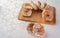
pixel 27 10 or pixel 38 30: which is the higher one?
pixel 27 10

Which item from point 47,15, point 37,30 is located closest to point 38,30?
point 37,30

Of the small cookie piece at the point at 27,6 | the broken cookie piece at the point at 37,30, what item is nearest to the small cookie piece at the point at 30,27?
the broken cookie piece at the point at 37,30

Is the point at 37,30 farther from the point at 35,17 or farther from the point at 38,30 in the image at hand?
the point at 35,17

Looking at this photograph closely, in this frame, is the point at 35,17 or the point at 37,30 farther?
the point at 35,17

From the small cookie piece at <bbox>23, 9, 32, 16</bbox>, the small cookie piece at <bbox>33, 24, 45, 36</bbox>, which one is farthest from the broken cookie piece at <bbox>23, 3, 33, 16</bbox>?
the small cookie piece at <bbox>33, 24, 45, 36</bbox>

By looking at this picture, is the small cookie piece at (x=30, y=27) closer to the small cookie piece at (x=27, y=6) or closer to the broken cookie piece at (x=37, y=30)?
the broken cookie piece at (x=37, y=30)

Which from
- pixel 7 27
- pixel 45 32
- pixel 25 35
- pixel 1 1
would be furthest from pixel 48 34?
pixel 1 1

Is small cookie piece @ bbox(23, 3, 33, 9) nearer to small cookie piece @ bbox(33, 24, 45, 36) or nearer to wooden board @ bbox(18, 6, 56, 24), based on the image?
wooden board @ bbox(18, 6, 56, 24)

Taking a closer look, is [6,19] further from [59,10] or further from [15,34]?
[59,10]
